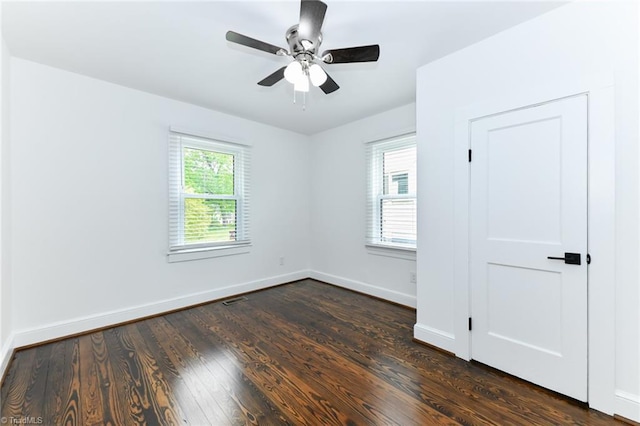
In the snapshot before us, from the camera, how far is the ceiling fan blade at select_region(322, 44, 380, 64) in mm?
1765

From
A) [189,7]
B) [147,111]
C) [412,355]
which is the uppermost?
[189,7]

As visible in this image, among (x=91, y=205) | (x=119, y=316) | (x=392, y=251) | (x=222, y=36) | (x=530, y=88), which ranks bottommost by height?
(x=119, y=316)

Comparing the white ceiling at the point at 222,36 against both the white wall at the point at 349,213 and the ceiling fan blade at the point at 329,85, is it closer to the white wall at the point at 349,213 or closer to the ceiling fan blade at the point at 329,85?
the ceiling fan blade at the point at 329,85

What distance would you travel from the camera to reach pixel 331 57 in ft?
6.12

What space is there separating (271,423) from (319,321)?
4.81ft

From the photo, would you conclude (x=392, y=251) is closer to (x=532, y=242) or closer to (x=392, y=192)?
(x=392, y=192)

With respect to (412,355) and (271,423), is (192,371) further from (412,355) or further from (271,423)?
(412,355)

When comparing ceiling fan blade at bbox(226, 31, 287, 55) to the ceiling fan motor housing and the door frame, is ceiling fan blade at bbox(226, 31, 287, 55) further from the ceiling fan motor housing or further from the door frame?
the door frame

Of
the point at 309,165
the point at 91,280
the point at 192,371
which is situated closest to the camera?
the point at 192,371

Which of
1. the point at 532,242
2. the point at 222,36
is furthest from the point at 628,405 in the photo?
the point at 222,36

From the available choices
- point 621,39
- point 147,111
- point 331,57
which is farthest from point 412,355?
point 147,111

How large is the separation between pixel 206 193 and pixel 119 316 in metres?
1.66

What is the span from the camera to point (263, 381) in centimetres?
196

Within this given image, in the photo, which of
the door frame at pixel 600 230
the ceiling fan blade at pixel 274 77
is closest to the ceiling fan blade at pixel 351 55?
the ceiling fan blade at pixel 274 77
